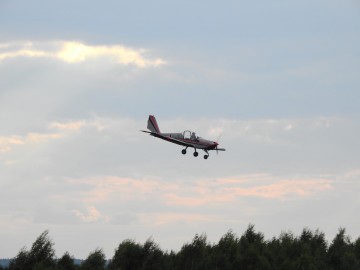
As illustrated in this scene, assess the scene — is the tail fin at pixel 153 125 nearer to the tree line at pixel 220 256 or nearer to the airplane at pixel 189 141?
the airplane at pixel 189 141

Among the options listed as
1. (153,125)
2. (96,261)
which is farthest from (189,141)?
(96,261)

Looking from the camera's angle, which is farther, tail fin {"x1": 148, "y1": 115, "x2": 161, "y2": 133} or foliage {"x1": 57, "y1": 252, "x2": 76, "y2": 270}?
foliage {"x1": 57, "y1": 252, "x2": 76, "y2": 270}

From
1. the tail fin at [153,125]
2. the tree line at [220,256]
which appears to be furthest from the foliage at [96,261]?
the tail fin at [153,125]

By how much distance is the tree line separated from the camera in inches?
5492

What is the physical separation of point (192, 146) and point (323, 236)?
93.8 meters

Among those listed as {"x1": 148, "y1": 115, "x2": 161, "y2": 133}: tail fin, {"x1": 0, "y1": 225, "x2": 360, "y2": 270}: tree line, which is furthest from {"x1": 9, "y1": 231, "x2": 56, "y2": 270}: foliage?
{"x1": 148, "y1": 115, "x2": 161, "y2": 133}: tail fin

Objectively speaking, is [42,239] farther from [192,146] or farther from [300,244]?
[300,244]

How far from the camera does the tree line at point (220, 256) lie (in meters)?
140

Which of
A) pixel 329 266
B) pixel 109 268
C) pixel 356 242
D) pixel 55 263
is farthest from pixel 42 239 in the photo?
pixel 356 242

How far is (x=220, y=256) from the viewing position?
504 ft

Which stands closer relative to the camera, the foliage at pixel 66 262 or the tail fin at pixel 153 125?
the tail fin at pixel 153 125

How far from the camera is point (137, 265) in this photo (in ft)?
485

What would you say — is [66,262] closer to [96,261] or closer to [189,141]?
[96,261]

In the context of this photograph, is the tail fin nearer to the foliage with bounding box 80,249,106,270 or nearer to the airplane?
the airplane
